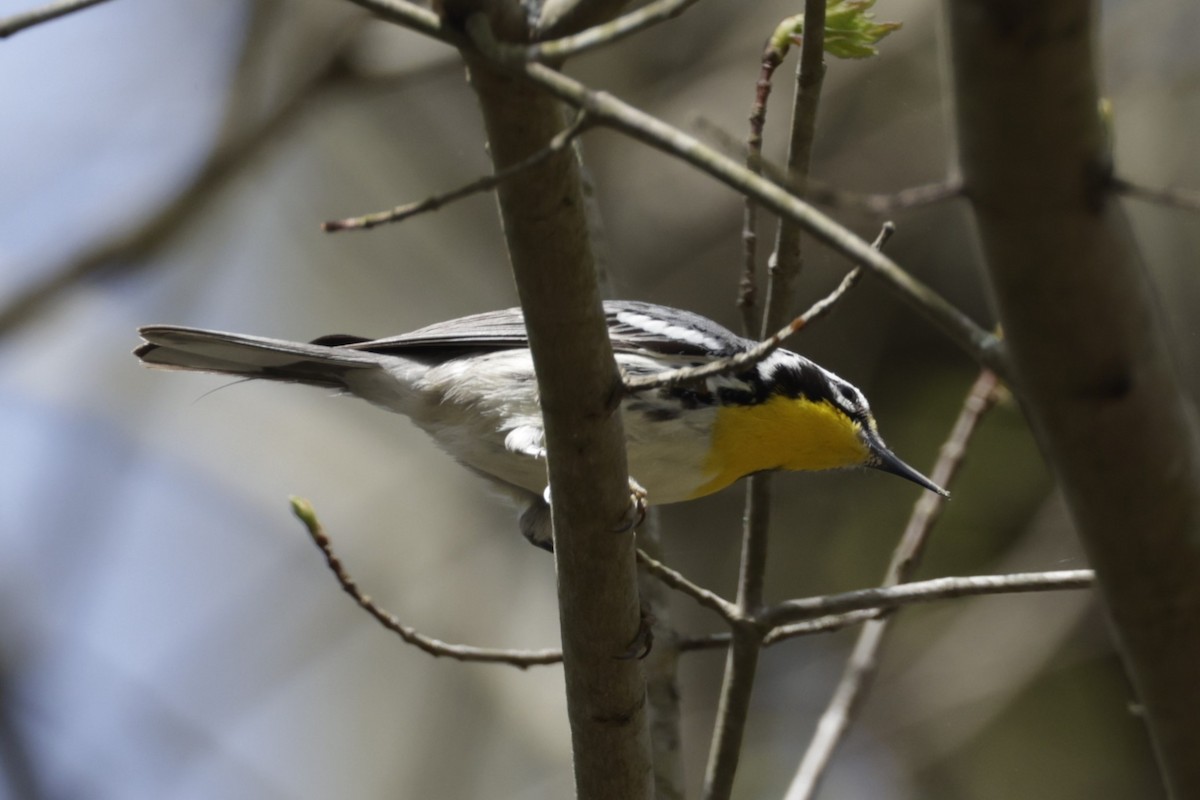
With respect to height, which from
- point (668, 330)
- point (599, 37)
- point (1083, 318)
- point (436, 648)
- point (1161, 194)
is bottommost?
point (436, 648)

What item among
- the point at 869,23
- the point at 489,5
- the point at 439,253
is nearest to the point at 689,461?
the point at 869,23

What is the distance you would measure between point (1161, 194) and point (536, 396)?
90.9 inches

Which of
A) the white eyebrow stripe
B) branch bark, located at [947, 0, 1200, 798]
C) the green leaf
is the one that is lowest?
branch bark, located at [947, 0, 1200, 798]

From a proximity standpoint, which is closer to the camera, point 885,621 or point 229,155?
point 885,621

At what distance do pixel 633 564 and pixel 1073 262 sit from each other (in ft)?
4.29

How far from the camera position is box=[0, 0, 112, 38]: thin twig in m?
1.57

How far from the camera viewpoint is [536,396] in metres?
3.30

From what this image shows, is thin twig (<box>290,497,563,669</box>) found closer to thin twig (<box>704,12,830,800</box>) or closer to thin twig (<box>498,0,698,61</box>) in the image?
thin twig (<box>704,12,830,800</box>)

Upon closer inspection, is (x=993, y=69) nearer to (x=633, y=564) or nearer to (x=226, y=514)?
(x=633, y=564)

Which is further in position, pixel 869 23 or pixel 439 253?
pixel 439 253

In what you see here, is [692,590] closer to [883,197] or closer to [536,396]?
[536,396]

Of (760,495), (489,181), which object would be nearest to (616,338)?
(760,495)

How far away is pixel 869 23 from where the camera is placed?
7.60 ft

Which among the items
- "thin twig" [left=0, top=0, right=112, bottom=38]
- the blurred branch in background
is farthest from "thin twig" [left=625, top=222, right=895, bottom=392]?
the blurred branch in background
